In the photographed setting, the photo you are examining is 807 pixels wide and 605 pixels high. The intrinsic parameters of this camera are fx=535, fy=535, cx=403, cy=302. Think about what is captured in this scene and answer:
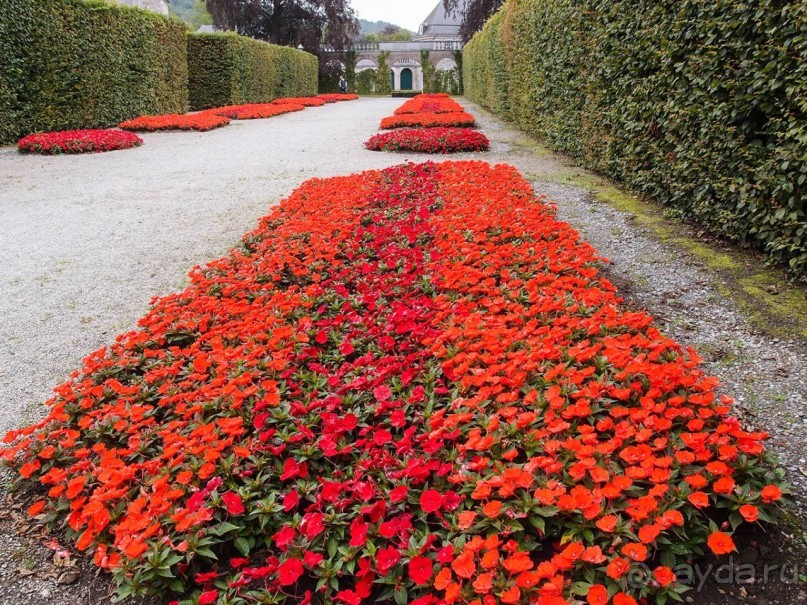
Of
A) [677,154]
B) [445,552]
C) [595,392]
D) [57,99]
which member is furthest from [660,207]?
[57,99]

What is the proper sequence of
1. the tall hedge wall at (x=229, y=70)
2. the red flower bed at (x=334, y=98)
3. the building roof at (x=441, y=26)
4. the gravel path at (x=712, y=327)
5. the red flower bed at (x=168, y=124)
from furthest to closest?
the building roof at (x=441, y=26)
the red flower bed at (x=334, y=98)
the tall hedge wall at (x=229, y=70)
the red flower bed at (x=168, y=124)
the gravel path at (x=712, y=327)

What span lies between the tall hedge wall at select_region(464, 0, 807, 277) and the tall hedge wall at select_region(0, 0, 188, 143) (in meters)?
10.5

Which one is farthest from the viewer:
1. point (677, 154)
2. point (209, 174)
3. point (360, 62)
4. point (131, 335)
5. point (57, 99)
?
point (360, 62)

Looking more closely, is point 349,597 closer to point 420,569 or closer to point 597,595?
point 420,569

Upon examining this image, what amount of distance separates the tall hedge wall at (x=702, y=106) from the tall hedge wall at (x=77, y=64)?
10.5 m

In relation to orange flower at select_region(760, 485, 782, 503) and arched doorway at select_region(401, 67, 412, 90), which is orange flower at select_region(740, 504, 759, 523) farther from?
arched doorway at select_region(401, 67, 412, 90)

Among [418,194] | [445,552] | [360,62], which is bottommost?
[445,552]

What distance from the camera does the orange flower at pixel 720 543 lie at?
4.98 ft

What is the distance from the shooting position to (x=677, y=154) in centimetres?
489

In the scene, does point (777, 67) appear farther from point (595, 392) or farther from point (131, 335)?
point (131, 335)

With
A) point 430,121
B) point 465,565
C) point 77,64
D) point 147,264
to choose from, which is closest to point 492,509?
point 465,565

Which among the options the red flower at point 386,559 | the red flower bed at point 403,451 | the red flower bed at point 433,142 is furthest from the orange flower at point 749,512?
the red flower bed at point 433,142

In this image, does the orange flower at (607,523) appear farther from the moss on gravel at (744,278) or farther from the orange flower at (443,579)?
the moss on gravel at (744,278)

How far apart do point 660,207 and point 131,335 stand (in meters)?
5.00
